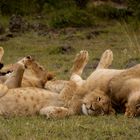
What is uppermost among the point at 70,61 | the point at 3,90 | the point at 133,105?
the point at 133,105

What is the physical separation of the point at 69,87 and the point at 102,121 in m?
1.05

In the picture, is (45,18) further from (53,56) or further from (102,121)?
(102,121)

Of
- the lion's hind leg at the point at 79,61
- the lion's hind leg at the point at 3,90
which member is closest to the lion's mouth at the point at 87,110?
the lion's hind leg at the point at 3,90

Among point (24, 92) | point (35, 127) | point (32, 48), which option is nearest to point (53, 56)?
point (32, 48)

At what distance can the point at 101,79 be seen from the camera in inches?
257

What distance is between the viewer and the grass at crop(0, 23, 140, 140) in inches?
214

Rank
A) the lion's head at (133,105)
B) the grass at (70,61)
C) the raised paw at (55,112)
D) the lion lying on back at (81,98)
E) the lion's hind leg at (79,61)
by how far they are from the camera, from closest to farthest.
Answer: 1. the grass at (70,61)
2. the lion's head at (133,105)
3. the lion lying on back at (81,98)
4. the raised paw at (55,112)
5. the lion's hind leg at (79,61)

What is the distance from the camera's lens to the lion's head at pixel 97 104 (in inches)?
244

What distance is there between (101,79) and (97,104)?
41 centimetres

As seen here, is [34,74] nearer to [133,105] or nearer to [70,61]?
[133,105]

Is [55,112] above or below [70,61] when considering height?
above

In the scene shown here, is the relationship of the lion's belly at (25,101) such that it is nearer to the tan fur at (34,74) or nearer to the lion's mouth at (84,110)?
the lion's mouth at (84,110)

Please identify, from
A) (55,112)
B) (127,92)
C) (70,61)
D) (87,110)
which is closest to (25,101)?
(55,112)

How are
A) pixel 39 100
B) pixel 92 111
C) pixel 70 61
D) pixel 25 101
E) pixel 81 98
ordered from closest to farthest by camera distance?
pixel 92 111
pixel 81 98
pixel 25 101
pixel 39 100
pixel 70 61
